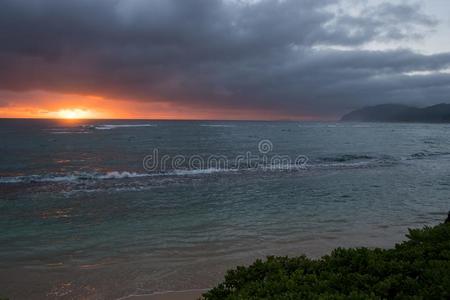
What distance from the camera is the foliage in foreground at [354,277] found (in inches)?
173

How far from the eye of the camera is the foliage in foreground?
4383mm

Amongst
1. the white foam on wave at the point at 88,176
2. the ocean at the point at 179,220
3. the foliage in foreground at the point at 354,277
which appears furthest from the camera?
the white foam on wave at the point at 88,176

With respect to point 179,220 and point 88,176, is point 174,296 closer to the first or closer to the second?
point 179,220

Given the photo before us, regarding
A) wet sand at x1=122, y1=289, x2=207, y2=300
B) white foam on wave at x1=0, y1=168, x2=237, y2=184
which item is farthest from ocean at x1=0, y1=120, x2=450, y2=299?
wet sand at x1=122, y1=289, x2=207, y2=300

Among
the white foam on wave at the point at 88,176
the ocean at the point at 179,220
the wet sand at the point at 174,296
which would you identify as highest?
the white foam on wave at the point at 88,176

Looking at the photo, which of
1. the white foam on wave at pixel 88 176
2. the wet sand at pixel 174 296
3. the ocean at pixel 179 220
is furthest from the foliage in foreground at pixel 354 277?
the white foam on wave at pixel 88 176

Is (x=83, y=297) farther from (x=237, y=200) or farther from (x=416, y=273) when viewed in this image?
(x=237, y=200)

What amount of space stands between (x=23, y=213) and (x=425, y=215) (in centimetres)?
1686

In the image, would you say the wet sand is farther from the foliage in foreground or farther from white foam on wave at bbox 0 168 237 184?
white foam on wave at bbox 0 168 237 184

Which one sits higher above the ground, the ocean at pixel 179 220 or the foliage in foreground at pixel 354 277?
the foliage in foreground at pixel 354 277

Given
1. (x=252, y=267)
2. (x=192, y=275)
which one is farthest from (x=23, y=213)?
(x=252, y=267)

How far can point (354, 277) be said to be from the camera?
484 centimetres

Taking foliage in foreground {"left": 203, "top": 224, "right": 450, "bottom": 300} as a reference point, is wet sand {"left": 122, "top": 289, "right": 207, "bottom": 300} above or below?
below

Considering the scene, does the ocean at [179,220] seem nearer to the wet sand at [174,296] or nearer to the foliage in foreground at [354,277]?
the wet sand at [174,296]
